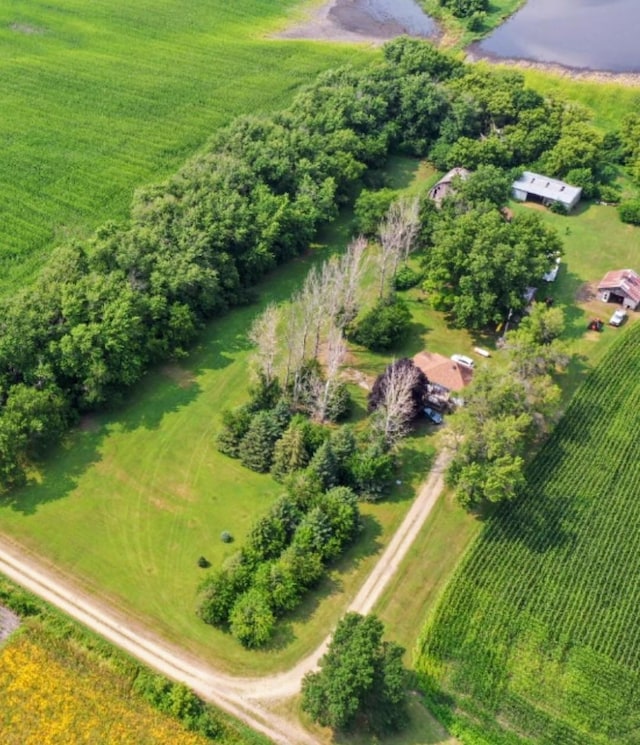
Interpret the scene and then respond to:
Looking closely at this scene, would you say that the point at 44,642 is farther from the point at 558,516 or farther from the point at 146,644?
the point at 558,516

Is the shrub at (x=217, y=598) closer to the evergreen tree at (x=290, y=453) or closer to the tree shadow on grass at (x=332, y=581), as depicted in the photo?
the tree shadow on grass at (x=332, y=581)

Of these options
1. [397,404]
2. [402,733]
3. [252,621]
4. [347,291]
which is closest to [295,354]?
[347,291]

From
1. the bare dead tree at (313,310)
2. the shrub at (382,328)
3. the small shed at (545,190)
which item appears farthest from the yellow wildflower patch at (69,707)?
the small shed at (545,190)

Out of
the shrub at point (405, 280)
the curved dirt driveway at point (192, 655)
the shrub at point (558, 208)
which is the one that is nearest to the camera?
the curved dirt driveway at point (192, 655)

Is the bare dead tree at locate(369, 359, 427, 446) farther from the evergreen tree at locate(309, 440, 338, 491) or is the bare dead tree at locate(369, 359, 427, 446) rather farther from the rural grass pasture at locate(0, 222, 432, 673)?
the evergreen tree at locate(309, 440, 338, 491)

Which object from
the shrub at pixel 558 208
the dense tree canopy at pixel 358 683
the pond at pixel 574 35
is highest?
the pond at pixel 574 35
